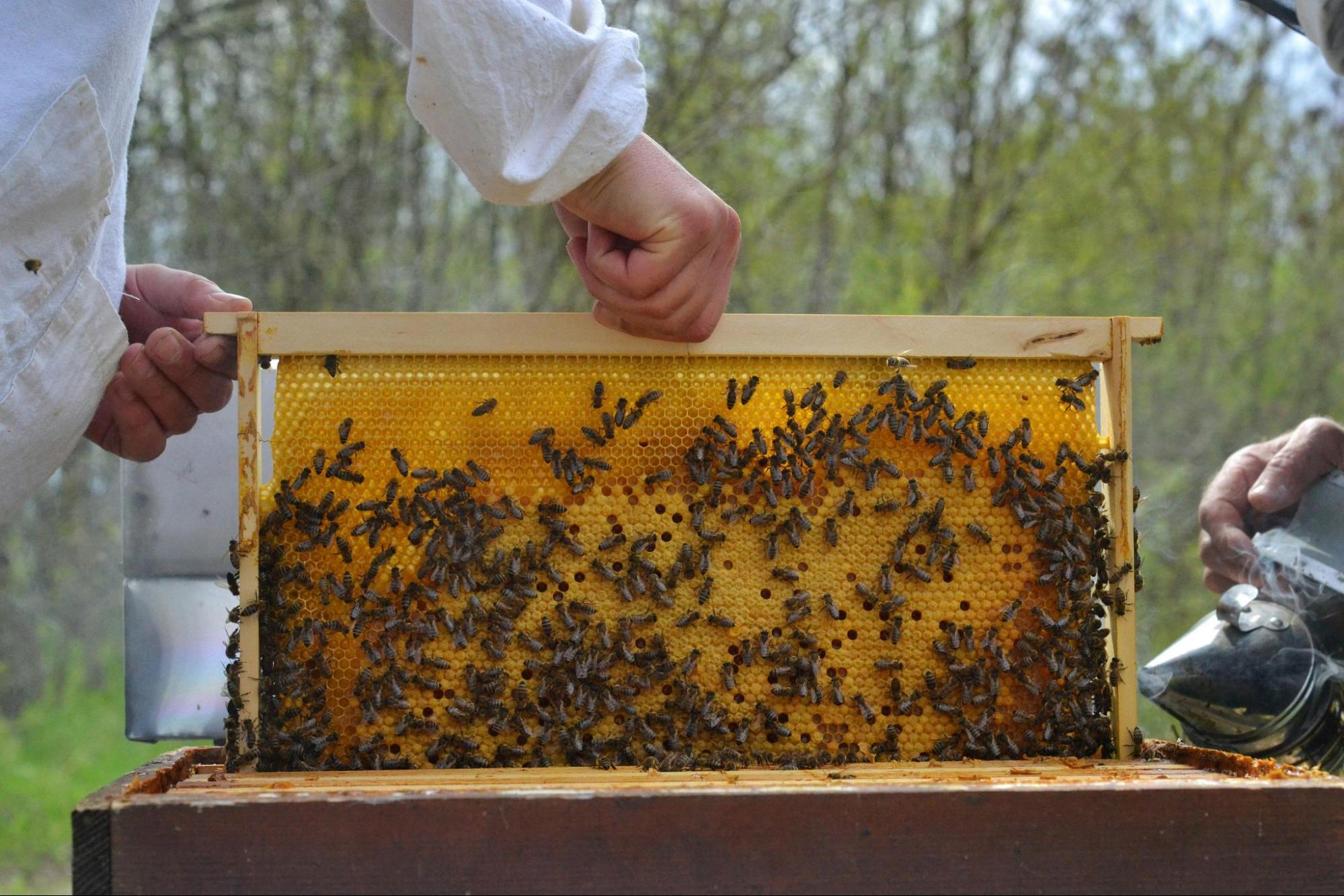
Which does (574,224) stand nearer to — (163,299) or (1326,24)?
(163,299)

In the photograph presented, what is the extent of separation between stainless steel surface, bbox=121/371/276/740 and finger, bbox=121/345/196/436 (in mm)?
308

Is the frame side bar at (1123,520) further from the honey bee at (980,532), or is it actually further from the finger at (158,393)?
the finger at (158,393)

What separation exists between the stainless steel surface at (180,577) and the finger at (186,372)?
29cm

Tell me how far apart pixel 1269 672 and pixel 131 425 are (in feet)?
10.1

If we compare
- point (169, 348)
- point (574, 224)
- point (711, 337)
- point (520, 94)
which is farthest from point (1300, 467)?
point (169, 348)

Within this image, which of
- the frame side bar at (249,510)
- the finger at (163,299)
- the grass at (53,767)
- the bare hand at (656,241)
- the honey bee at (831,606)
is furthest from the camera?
the grass at (53,767)

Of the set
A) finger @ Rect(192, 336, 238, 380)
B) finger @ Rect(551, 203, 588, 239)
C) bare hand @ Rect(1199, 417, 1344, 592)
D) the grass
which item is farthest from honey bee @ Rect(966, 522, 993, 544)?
the grass

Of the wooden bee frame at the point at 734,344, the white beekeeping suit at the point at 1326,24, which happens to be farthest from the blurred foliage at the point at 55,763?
the white beekeeping suit at the point at 1326,24

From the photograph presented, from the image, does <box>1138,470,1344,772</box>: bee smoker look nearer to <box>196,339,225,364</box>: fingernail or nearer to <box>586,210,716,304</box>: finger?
<box>586,210,716,304</box>: finger

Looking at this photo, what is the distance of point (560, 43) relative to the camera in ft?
7.67

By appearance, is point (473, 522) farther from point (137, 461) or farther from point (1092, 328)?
point (1092, 328)

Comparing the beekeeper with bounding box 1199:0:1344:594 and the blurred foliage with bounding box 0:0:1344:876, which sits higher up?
the blurred foliage with bounding box 0:0:1344:876

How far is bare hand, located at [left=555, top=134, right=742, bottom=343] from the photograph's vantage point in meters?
2.42

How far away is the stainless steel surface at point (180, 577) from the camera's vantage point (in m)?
3.24
